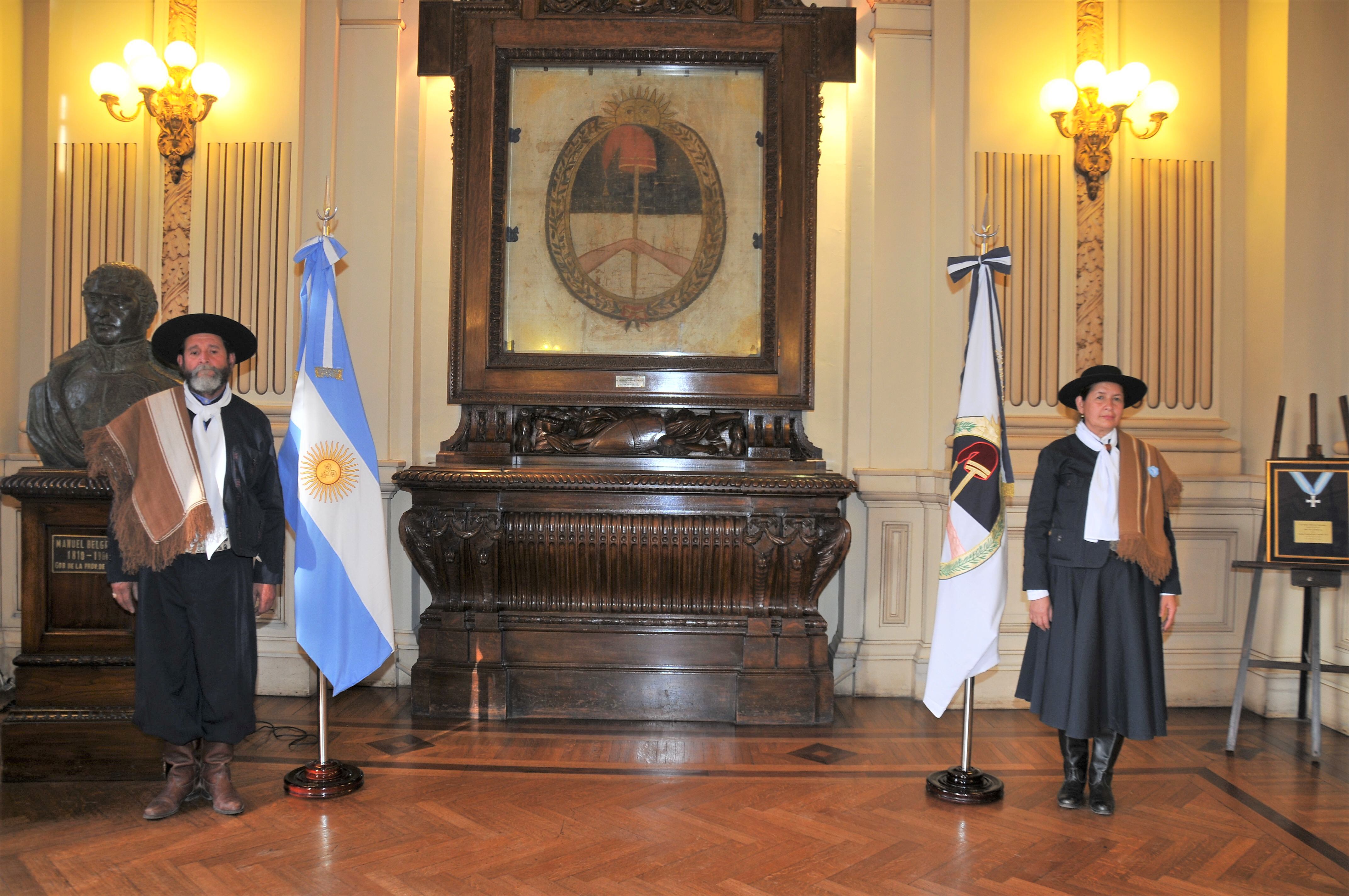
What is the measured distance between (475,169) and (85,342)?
200 centimetres

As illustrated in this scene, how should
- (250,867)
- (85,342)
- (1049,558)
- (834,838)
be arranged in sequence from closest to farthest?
(250,867) < (834,838) < (1049,558) < (85,342)

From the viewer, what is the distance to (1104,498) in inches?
133

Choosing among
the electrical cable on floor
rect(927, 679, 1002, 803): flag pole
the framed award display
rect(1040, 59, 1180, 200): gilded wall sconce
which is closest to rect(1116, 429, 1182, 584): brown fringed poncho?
rect(927, 679, 1002, 803): flag pole

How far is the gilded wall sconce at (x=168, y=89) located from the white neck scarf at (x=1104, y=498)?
4533 millimetres

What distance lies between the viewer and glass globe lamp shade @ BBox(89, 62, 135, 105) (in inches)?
185

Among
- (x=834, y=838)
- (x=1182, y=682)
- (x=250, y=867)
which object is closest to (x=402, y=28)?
(x=250, y=867)

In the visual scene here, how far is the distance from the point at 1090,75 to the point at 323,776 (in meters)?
4.83

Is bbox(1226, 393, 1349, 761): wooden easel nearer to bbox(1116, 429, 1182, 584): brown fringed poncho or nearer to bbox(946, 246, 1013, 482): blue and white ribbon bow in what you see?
bbox(1116, 429, 1182, 584): brown fringed poncho

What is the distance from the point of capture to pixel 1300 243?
4.70 metres

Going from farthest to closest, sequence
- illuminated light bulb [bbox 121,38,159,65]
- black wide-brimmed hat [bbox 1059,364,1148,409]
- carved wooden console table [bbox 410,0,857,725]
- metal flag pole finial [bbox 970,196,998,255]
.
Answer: carved wooden console table [bbox 410,0,857,725] → illuminated light bulb [bbox 121,38,159,65] → metal flag pole finial [bbox 970,196,998,255] → black wide-brimmed hat [bbox 1059,364,1148,409]

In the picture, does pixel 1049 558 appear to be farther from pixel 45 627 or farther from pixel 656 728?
pixel 45 627

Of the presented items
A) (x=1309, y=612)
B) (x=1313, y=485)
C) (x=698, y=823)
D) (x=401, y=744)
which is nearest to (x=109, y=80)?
(x=401, y=744)

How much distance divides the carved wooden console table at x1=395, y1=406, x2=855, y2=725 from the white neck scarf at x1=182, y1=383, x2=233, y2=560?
1120mm

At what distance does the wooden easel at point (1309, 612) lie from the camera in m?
4.09
